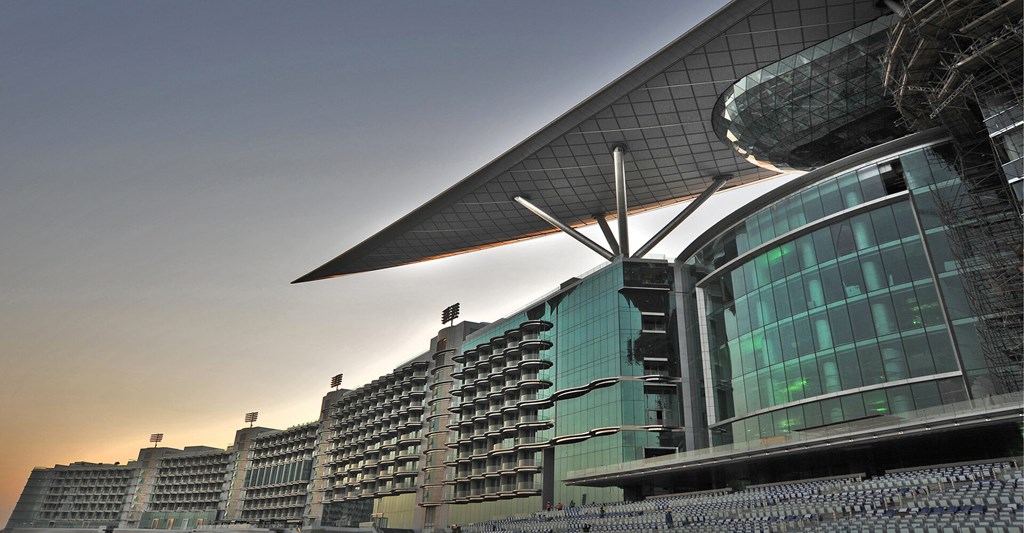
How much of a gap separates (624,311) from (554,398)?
11685 mm

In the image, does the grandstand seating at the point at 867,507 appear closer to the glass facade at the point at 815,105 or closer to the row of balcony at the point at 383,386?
the glass facade at the point at 815,105

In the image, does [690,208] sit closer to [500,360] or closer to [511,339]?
[511,339]

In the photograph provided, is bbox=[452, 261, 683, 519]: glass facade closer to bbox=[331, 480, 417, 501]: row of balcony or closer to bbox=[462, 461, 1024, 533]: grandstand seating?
bbox=[462, 461, 1024, 533]: grandstand seating

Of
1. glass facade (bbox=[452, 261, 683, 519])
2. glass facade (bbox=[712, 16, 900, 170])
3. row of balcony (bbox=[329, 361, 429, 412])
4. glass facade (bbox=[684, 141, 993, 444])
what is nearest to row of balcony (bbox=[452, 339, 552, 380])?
glass facade (bbox=[452, 261, 683, 519])

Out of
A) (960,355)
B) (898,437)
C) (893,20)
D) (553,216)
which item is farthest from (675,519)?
(553,216)

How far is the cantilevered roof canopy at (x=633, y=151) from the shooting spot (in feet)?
158

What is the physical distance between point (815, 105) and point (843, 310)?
21.0 meters

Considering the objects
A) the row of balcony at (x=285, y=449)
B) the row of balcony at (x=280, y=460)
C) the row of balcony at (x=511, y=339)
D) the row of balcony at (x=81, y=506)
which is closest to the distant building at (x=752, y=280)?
the row of balcony at (x=511, y=339)

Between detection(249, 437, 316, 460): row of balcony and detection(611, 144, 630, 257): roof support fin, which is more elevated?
detection(611, 144, 630, 257): roof support fin

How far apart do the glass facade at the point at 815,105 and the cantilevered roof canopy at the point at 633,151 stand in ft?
3.34

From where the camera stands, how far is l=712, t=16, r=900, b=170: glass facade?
48406 millimetres

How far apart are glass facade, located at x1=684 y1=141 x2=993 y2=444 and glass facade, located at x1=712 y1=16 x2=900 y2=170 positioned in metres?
11.8

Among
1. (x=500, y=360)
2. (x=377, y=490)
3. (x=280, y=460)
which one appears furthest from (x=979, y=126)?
(x=280, y=460)

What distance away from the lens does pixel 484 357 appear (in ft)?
263
